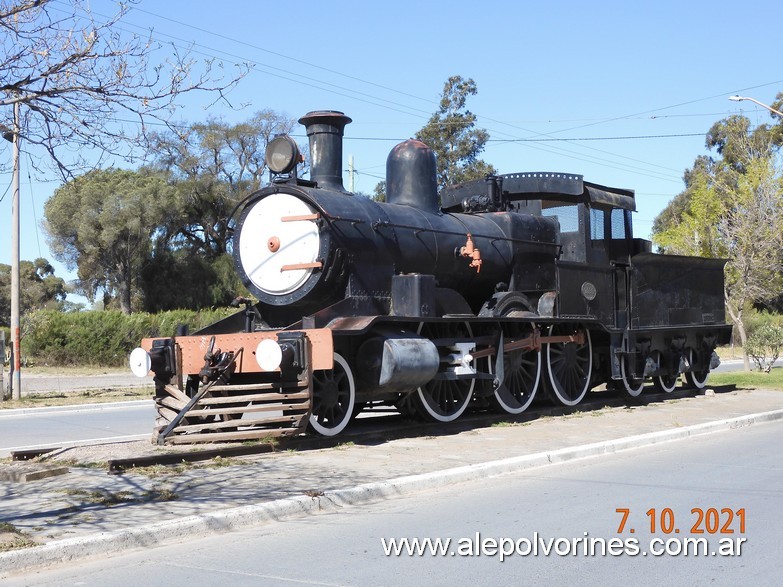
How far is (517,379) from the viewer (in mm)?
13336

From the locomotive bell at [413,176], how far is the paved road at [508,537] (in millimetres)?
5015

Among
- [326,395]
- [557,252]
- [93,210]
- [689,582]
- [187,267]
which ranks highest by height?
[93,210]

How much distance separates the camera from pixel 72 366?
94.6ft

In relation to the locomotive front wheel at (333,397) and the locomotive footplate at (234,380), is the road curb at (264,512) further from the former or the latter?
the locomotive front wheel at (333,397)

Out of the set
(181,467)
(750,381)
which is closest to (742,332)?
(750,381)

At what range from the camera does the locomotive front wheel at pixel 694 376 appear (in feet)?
56.9

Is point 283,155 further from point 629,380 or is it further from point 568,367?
point 629,380

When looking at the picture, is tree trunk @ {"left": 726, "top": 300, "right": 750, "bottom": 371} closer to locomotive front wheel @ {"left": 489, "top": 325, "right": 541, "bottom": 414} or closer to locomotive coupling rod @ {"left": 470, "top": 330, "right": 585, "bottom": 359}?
locomotive coupling rod @ {"left": 470, "top": 330, "right": 585, "bottom": 359}

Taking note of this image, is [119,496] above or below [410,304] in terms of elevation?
below

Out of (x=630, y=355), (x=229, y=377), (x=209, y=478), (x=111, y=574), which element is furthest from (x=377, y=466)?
(x=630, y=355)

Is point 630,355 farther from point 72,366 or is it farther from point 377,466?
point 72,366

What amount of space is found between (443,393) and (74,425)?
19.4ft

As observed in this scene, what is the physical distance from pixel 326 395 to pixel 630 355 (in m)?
6.86

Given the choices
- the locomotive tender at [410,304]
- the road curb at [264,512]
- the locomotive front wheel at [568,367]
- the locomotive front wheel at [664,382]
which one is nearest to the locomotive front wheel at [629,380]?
the locomotive tender at [410,304]
